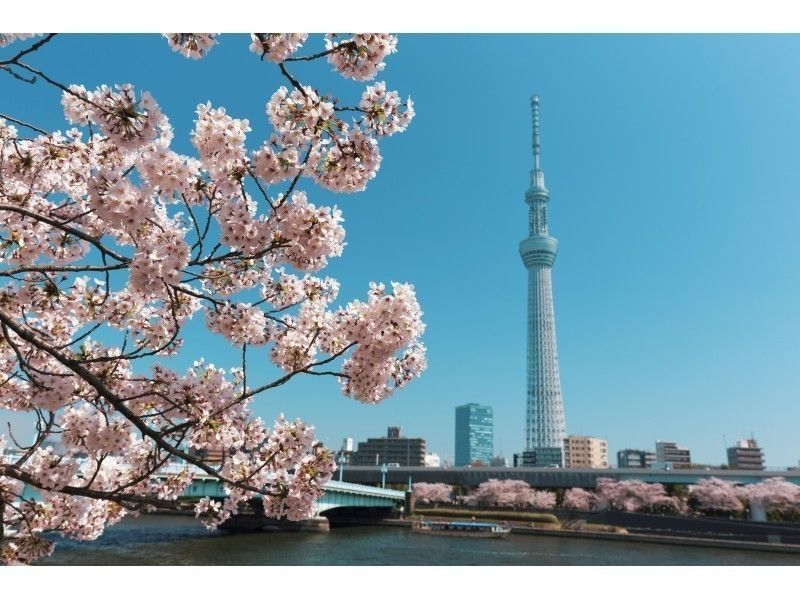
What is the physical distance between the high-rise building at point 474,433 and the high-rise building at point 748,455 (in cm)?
8725

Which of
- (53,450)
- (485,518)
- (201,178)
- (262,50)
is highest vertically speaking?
(262,50)

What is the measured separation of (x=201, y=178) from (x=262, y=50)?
58 cm

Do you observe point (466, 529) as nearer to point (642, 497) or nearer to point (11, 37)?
point (642, 497)

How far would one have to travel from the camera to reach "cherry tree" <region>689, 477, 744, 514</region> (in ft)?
122

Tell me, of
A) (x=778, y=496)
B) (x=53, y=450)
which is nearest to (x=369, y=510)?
(x=778, y=496)

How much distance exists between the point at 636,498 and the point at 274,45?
43.8 meters

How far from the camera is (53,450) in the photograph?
11.5 feet

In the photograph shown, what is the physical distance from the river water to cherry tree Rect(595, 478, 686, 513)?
10.5 m

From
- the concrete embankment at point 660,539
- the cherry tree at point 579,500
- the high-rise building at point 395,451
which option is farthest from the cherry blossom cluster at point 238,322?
the high-rise building at point 395,451

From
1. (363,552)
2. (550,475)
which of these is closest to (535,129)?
(550,475)

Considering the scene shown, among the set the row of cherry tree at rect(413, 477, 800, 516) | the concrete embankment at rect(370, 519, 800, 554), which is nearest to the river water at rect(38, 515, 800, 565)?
the concrete embankment at rect(370, 519, 800, 554)

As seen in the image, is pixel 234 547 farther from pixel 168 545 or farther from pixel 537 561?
pixel 537 561

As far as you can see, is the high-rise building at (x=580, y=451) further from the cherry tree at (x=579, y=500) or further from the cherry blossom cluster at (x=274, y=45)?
the cherry blossom cluster at (x=274, y=45)

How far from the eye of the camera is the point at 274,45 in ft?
7.75
